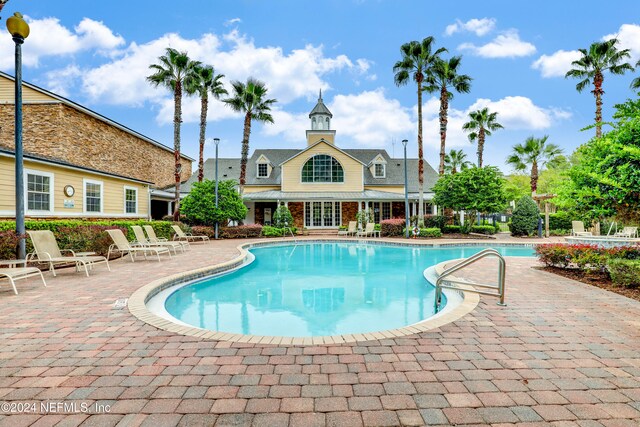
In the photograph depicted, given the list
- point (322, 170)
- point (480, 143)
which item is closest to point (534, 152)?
Answer: point (480, 143)

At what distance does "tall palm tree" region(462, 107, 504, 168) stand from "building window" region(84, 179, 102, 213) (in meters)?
27.6

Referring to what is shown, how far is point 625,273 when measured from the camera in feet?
21.1

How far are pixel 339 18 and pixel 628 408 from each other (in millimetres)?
19960

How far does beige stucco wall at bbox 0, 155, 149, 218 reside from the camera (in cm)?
1160

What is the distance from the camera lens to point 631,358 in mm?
3264

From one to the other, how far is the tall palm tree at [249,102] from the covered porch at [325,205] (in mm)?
4626

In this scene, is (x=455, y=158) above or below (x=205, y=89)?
below

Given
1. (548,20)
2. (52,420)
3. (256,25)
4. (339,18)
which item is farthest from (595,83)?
(52,420)

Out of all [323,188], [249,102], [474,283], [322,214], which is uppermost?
Result: [249,102]

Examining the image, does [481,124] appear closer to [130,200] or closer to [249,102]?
[249,102]

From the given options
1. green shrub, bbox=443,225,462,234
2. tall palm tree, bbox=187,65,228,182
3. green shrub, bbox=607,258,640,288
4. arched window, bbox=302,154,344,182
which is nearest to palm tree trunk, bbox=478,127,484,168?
green shrub, bbox=443,225,462,234

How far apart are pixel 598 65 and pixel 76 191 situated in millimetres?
32865

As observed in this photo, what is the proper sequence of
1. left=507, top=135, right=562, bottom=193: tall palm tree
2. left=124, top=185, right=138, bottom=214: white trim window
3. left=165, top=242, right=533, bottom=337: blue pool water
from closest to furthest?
left=165, top=242, right=533, bottom=337: blue pool water → left=124, top=185, right=138, bottom=214: white trim window → left=507, top=135, right=562, bottom=193: tall palm tree

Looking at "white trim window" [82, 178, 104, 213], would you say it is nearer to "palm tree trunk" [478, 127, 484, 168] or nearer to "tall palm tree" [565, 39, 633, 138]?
"palm tree trunk" [478, 127, 484, 168]
